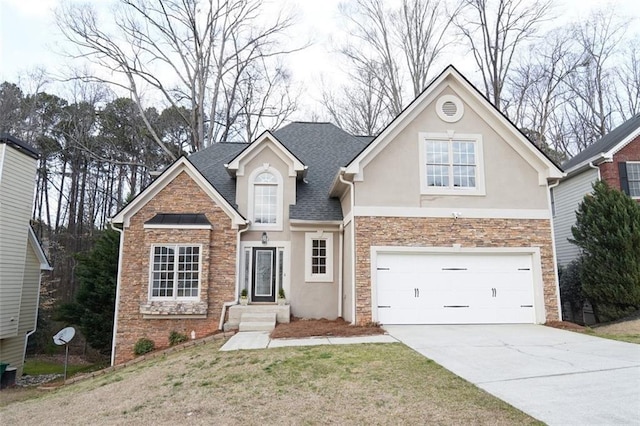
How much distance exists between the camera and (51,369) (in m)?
16.1

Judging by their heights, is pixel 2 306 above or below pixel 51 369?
above

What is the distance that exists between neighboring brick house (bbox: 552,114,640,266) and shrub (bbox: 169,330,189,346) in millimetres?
15159

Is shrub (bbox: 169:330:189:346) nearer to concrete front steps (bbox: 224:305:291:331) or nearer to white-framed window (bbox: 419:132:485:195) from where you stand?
concrete front steps (bbox: 224:305:291:331)

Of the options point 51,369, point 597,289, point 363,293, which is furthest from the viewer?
point 51,369

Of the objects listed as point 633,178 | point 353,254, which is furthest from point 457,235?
point 633,178

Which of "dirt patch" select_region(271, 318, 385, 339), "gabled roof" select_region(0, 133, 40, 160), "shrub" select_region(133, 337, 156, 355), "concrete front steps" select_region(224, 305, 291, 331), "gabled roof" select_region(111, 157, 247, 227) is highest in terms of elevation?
"gabled roof" select_region(0, 133, 40, 160)

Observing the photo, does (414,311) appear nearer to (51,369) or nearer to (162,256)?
(162,256)

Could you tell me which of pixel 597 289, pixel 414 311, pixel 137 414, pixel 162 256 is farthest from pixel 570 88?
pixel 137 414

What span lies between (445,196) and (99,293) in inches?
483

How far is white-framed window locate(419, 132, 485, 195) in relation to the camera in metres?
11.4

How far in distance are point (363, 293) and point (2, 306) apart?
11.9 metres

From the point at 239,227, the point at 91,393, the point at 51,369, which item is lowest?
the point at 51,369

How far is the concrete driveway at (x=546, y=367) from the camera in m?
4.55

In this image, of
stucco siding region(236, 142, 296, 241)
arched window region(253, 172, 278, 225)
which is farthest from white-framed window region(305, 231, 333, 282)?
arched window region(253, 172, 278, 225)
